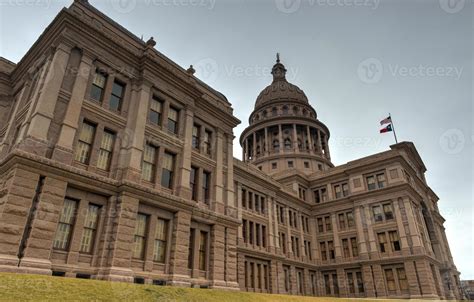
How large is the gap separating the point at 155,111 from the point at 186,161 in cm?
388

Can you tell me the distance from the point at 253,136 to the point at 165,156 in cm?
4797

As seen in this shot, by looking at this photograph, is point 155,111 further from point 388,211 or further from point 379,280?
point 379,280

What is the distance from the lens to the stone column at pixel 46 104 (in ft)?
46.8

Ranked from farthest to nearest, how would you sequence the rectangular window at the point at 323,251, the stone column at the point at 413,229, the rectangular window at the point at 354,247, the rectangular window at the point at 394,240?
the rectangular window at the point at 323,251 < the rectangular window at the point at 354,247 < the rectangular window at the point at 394,240 < the stone column at the point at 413,229

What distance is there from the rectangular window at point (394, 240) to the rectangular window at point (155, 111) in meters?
32.4

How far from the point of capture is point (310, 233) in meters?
45.4

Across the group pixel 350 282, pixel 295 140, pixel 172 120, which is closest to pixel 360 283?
pixel 350 282

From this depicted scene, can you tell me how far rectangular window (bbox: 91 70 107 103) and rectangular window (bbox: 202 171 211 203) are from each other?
8760mm

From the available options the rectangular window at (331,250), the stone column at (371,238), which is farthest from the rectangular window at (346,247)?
the stone column at (371,238)

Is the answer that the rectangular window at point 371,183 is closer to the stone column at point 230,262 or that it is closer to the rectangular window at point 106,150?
the stone column at point 230,262

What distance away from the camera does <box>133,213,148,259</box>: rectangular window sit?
653 inches

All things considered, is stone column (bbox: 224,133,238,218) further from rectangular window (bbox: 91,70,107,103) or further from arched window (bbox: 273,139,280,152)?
arched window (bbox: 273,139,280,152)

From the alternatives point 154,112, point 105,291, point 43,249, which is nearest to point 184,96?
point 154,112

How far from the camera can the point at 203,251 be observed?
2048cm
